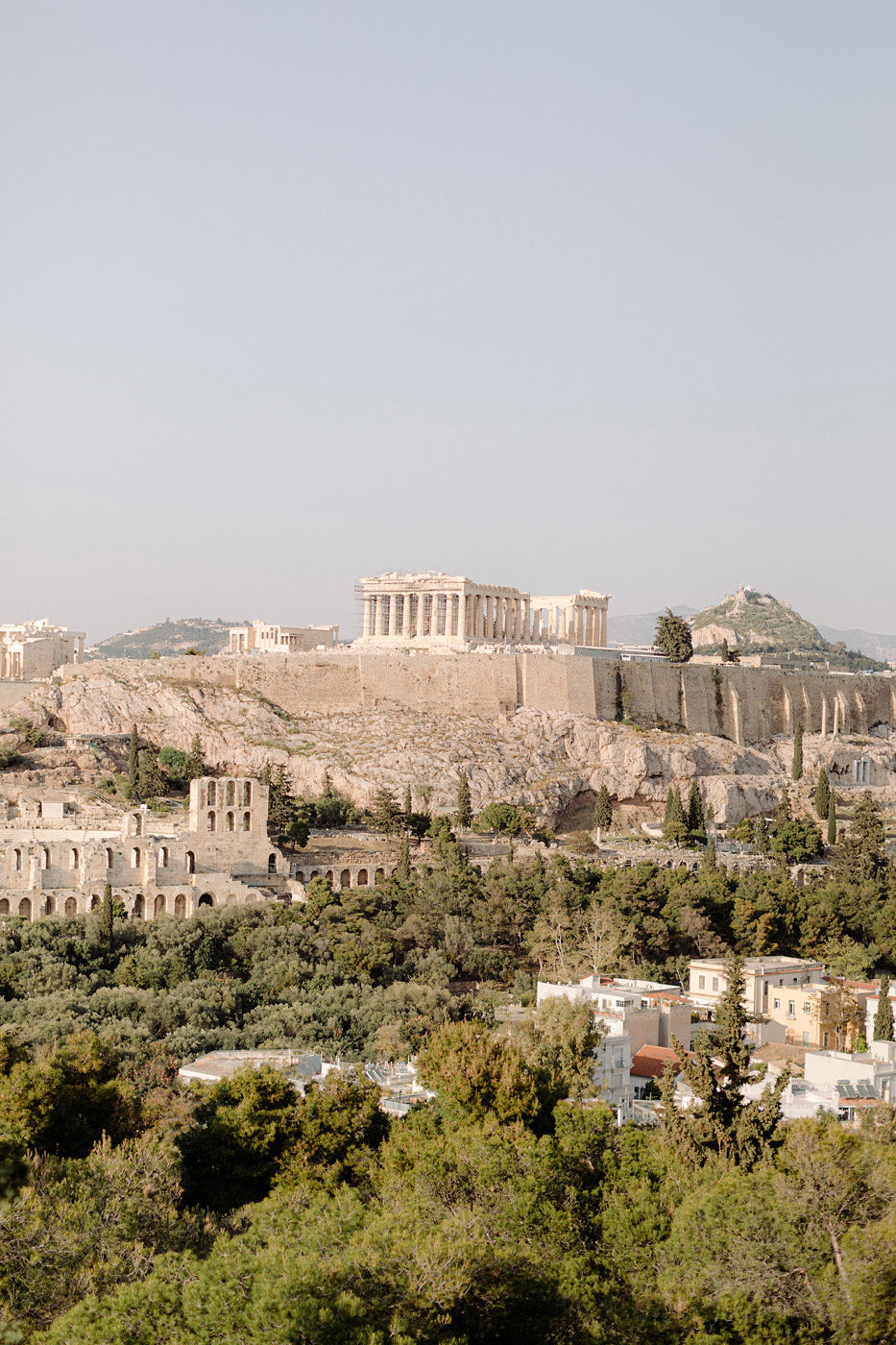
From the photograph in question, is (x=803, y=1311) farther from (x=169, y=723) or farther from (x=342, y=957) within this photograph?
(x=169, y=723)

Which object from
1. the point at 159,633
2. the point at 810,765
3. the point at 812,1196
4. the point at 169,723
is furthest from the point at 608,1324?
the point at 159,633

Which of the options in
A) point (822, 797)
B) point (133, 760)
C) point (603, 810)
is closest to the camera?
point (133, 760)

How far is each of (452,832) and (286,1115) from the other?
23.5 metres

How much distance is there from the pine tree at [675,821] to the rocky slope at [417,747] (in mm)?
2355

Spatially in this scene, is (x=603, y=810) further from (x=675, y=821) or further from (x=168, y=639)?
(x=168, y=639)

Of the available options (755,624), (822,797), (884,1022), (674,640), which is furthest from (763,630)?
(884,1022)

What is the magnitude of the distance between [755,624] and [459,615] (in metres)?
63.5

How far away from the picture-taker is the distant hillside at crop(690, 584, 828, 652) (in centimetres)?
10844

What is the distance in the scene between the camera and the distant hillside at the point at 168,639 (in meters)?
160

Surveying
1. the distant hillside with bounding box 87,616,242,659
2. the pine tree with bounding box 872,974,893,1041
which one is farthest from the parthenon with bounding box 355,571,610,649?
the distant hillside with bounding box 87,616,242,659

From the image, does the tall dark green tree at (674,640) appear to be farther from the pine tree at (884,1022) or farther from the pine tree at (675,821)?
the pine tree at (884,1022)

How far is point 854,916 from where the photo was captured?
39719mm

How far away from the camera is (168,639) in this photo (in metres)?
170

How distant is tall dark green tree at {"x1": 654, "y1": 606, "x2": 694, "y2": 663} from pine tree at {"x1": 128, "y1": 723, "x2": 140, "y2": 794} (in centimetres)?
2099
